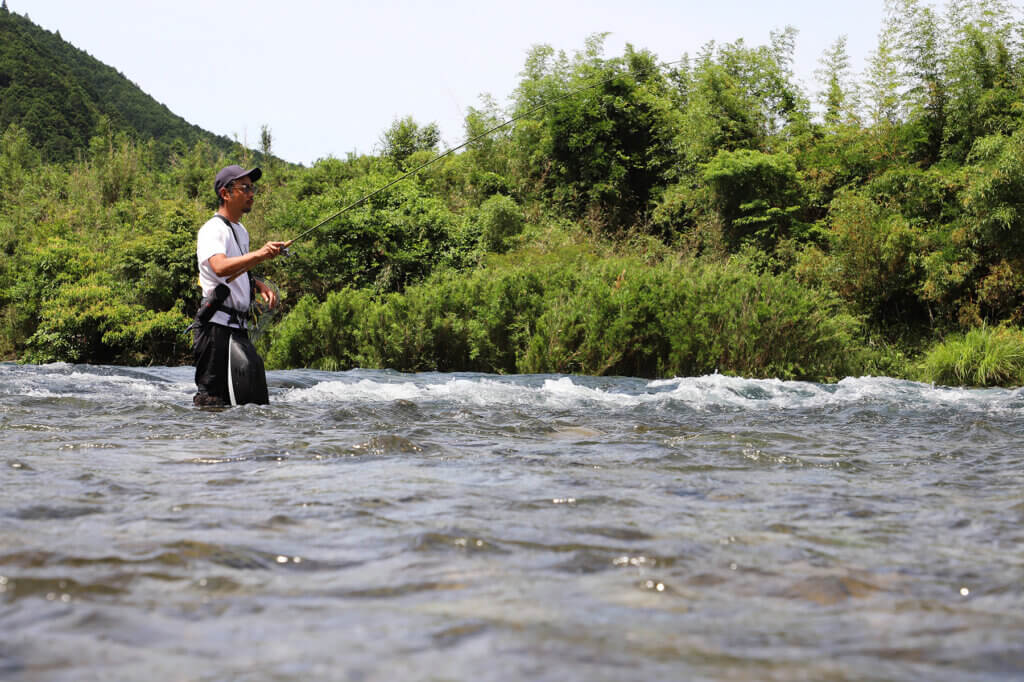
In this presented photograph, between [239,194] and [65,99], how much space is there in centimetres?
7607

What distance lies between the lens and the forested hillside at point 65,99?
64188mm

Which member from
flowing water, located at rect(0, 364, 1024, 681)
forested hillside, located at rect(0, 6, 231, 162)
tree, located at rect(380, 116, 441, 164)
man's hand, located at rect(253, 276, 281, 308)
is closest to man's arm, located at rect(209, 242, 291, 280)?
man's hand, located at rect(253, 276, 281, 308)

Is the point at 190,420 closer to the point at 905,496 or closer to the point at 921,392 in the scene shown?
the point at 905,496

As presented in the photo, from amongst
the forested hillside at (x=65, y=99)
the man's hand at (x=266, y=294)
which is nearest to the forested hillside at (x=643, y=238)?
the man's hand at (x=266, y=294)

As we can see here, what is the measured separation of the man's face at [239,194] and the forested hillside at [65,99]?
4940 cm

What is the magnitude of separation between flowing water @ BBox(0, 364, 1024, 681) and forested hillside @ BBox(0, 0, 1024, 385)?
27.6 ft

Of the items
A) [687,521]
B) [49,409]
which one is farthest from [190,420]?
[687,521]

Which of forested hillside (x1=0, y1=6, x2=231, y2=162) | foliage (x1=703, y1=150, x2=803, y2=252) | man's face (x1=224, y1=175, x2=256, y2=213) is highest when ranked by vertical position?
forested hillside (x1=0, y1=6, x2=231, y2=162)

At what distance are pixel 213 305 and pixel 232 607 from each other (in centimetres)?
439

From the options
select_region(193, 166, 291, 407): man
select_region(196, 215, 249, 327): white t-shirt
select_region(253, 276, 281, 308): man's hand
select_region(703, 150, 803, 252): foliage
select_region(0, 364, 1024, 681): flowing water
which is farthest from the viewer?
select_region(703, 150, 803, 252): foliage

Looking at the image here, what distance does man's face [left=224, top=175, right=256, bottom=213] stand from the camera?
5.85 metres

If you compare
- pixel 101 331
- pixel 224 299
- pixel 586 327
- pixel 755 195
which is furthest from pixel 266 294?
pixel 755 195

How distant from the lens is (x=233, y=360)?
591 cm

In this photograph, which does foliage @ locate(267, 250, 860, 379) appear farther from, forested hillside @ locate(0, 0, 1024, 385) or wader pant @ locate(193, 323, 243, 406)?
wader pant @ locate(193, 323, 243, 406)
